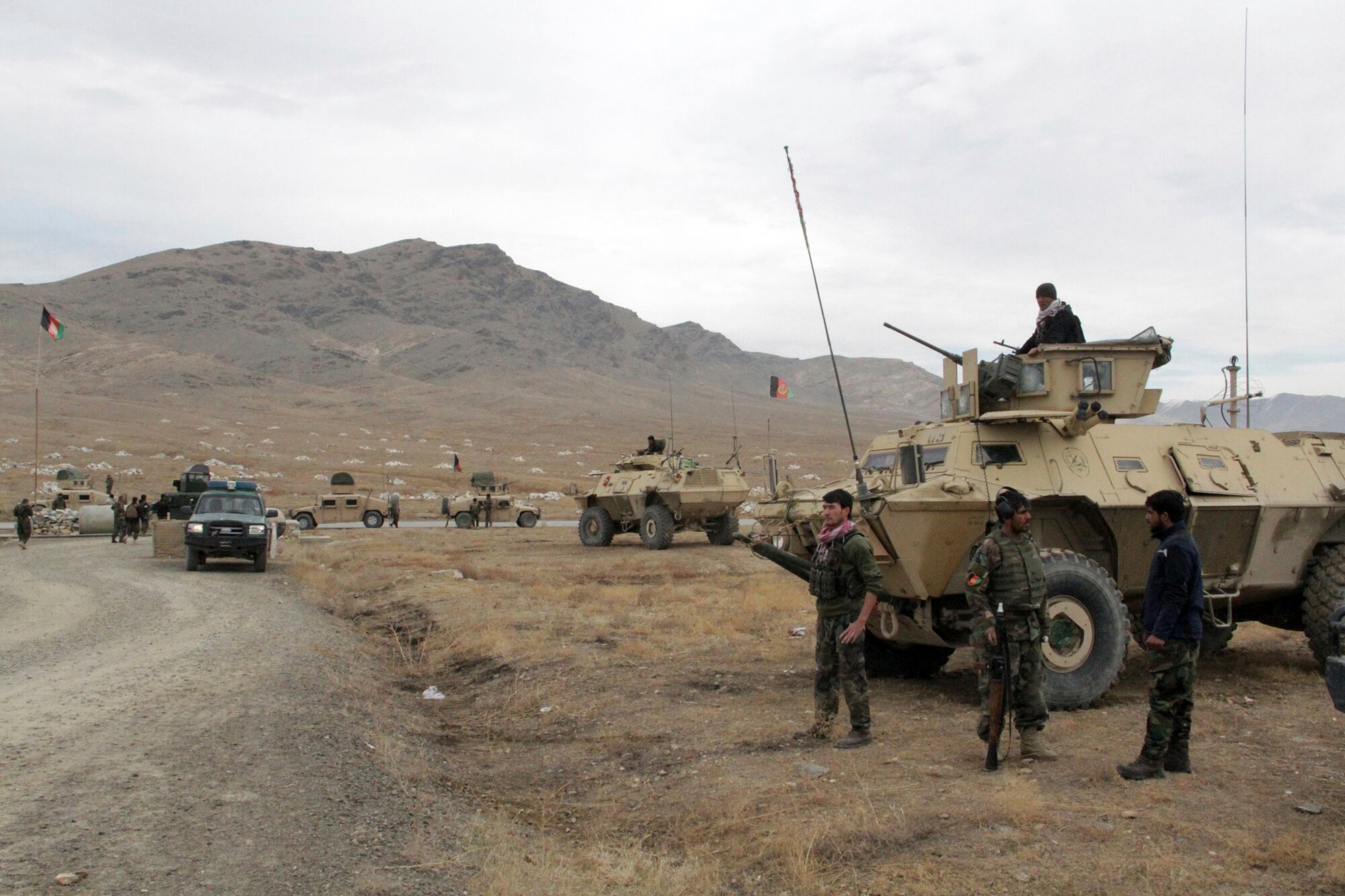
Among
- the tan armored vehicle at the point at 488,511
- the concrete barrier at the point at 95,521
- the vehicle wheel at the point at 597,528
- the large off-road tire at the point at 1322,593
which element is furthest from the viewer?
the tan armored vehicle at the point at 488,511

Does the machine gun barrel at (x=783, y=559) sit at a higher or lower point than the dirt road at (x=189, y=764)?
higher

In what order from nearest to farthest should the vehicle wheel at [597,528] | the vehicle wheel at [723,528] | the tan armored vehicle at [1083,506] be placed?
the tan armored vehicle at [1083,506] < the vehicle wheel at [723,528] < the vehicle wheel at [597,528]

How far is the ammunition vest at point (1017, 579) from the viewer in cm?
596

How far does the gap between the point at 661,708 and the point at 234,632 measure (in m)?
5.24

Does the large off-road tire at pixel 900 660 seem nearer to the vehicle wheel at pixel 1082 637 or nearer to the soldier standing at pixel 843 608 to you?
the vehicle wheel at pixel 1082 637

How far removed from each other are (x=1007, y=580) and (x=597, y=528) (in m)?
19.1

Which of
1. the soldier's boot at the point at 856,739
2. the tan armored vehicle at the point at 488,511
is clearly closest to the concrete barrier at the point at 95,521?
the tan armored vehicle at the point at 488,511

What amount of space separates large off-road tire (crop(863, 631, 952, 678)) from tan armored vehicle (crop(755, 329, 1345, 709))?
0.02 m

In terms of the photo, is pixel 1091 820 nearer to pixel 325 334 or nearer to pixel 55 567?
pixel 55 567

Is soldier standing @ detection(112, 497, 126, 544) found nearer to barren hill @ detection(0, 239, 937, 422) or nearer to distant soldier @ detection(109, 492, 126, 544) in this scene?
distant soldier @ detection(109, 492, 126, 544)

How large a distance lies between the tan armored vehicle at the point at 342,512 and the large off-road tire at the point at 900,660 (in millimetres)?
27437

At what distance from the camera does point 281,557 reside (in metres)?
21.2

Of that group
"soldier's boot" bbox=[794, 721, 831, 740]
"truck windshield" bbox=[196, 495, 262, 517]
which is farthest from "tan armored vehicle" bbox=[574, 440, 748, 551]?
"soldier's boot" bbox=[794, 721, 831, 740]

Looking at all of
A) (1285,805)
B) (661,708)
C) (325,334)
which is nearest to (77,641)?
(661,708)
